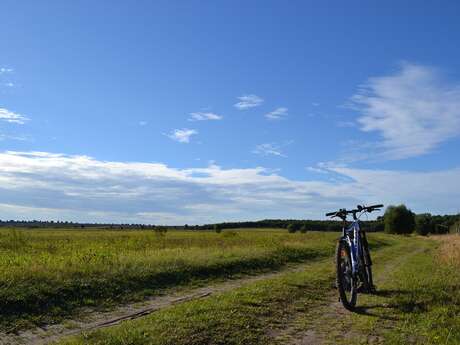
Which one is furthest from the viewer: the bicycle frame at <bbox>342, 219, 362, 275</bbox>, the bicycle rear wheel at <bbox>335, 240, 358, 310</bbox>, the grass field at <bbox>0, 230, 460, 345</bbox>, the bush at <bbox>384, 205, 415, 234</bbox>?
the bush at <bbox>384, 205, 415, 234</bbox>

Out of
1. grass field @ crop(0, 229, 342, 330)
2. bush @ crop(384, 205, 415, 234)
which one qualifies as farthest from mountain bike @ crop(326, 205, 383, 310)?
bush @ crop(384, 205, 415, 234)

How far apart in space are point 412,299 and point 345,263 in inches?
76.1

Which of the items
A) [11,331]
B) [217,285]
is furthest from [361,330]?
[217,285]

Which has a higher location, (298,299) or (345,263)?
(345,263)

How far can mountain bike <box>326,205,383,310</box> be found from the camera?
970cm

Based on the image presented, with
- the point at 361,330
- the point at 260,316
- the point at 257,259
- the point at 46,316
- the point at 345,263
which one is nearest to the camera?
the point at 361,330

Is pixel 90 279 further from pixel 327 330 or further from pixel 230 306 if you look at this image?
pixel 327 330

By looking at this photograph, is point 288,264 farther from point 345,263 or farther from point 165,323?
point 165,323

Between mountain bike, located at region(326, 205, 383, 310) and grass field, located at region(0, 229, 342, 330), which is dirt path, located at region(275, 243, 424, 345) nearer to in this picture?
mountain bike, located at region(326, 205, 383, 310)

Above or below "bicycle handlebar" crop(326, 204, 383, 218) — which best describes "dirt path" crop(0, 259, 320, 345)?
below

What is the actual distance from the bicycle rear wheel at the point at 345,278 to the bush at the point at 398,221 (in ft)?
351

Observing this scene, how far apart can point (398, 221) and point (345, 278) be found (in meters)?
108

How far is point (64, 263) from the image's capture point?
1467 centimetres

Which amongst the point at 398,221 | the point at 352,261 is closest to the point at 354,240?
the point at 352,261
